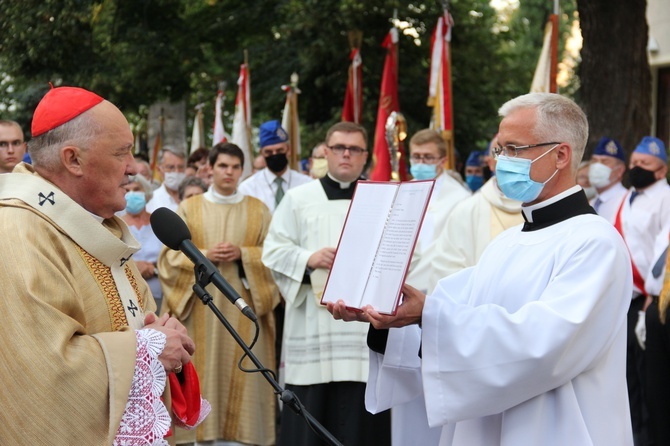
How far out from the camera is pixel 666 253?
26.5 ft

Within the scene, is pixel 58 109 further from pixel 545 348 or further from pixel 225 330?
pixel 225 330

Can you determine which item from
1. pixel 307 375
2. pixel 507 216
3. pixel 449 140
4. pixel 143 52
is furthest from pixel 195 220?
pixel 143 52

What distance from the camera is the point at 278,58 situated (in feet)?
70.4

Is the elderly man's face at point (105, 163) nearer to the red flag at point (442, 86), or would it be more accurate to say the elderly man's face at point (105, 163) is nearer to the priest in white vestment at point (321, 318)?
the priest in white vestment at point (321, 318)

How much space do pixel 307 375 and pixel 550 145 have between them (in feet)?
11.8

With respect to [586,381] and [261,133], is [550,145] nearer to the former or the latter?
[586,381]

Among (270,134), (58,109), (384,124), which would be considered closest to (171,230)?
(58,109)

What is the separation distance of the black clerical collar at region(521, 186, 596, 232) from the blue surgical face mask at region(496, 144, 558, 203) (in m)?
0.06

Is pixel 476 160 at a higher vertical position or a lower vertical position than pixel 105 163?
lower

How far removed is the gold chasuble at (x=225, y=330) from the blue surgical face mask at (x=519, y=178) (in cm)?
423

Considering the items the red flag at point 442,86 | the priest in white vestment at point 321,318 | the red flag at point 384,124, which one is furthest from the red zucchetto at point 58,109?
the red flag at point 442,86

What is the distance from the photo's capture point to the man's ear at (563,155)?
13.3 ft

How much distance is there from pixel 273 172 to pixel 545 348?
6.66 meters

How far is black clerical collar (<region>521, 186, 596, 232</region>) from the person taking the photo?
13.2 ft
